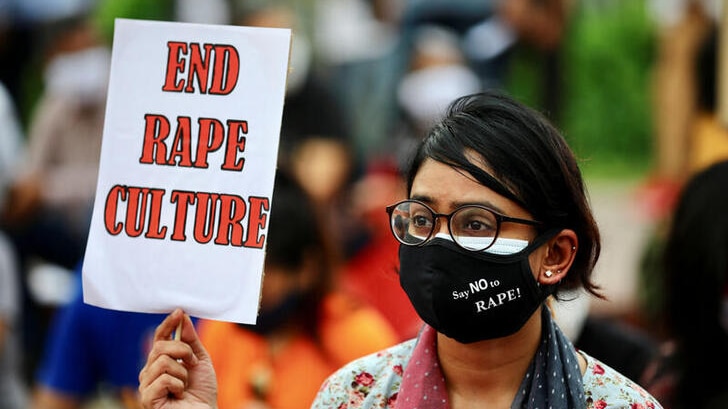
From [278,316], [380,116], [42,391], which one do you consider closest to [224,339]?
[278,316]

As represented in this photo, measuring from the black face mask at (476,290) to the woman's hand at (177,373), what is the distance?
2.02ft

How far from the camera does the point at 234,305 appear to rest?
2.94 meters

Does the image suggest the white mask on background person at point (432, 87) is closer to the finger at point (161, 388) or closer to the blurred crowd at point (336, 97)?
the blurred crowd at point (336, 97)

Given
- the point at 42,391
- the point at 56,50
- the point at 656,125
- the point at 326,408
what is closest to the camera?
the point at 326,408

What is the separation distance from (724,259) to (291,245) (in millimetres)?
1787

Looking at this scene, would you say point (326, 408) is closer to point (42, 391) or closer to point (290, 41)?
point (290, 41)

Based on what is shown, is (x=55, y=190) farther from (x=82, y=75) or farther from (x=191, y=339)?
(x=191, y=339)

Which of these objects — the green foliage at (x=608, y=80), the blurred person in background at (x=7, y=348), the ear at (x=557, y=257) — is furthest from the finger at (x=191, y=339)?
the green foliage at (x=608, y=80)

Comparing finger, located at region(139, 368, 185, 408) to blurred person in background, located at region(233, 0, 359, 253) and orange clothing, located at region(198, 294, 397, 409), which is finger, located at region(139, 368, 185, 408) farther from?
blurred person in background, located at region(233, 0, 359, 253)

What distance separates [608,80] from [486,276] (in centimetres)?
575

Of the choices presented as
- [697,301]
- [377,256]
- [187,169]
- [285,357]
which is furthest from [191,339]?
[377,256]

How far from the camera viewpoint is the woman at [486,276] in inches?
107

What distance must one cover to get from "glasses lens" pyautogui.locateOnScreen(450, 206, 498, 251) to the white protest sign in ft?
1.69

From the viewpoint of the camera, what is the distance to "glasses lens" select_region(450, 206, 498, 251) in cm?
271
